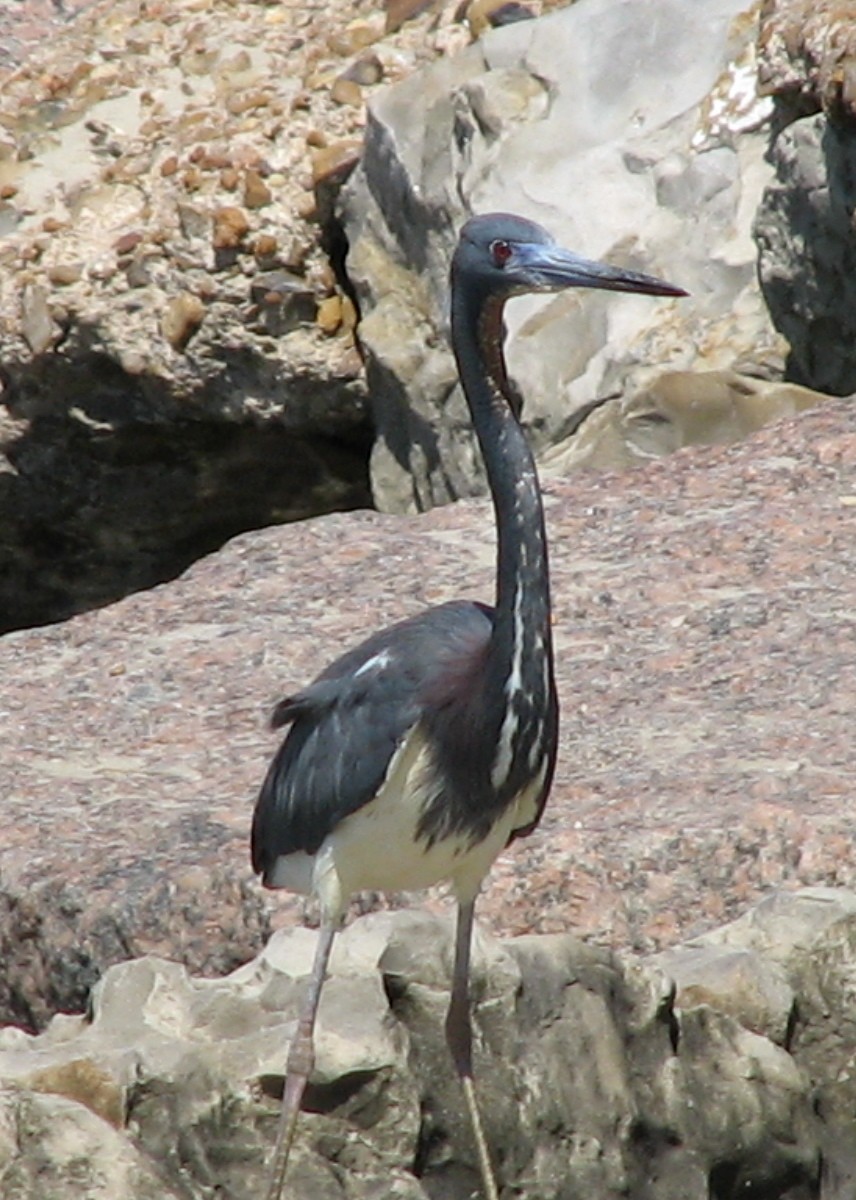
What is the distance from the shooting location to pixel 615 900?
18.1 ft

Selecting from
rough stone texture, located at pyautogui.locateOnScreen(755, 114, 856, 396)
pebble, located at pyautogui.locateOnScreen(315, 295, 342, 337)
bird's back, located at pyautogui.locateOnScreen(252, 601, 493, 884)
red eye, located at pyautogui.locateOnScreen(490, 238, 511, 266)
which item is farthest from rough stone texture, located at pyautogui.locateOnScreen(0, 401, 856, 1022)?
red eye, located at pyautogui.locateOnScreen(490, 238, 511, 266)

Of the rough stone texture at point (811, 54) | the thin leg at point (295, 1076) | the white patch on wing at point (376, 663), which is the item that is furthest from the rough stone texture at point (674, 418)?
the thin leg at point (295, 1076)

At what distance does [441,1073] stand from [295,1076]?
43 cm

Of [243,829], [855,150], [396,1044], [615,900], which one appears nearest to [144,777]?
[243,829]

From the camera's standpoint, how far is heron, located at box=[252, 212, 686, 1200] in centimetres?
445

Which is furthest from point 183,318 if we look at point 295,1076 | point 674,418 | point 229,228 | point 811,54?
point 295,1076

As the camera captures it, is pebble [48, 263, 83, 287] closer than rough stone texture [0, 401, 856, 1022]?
No

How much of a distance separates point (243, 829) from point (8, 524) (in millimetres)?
4256

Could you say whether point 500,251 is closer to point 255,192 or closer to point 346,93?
point 255,192

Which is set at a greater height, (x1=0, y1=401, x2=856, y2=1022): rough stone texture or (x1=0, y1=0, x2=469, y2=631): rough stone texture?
(x1=0, y1=0, x2=469, y2=631): rough stone texture

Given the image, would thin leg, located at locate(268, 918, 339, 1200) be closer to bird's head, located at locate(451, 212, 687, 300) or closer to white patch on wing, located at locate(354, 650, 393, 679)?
white patch on wing, located at locate(354, 650, 393, 679)

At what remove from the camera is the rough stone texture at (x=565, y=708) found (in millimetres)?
5594

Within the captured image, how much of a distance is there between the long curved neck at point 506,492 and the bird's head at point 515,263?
0.04m

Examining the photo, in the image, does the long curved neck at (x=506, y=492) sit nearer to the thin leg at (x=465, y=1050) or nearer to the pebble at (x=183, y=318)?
the thin leg at (x=465, y=1050)
